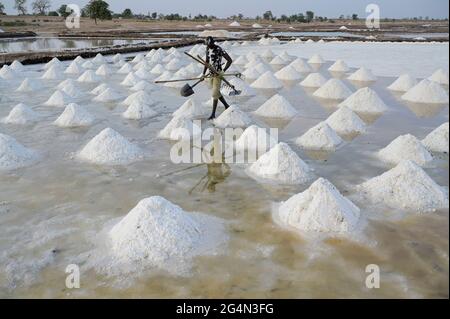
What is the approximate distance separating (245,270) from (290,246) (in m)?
0.46

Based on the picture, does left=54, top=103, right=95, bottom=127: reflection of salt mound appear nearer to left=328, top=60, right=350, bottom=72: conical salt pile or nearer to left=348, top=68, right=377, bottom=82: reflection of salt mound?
left=348, top=68, right=377, bottom=82: reflection of salt mound

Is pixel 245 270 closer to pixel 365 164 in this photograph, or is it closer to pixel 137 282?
pixel 137 282

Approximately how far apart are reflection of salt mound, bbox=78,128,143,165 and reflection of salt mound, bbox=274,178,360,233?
2.21 meters

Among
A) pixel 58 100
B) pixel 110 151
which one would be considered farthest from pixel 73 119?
pixel 110 151

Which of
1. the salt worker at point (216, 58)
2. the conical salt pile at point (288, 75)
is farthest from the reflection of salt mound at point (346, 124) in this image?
the conical salt pile at point (288, 75)

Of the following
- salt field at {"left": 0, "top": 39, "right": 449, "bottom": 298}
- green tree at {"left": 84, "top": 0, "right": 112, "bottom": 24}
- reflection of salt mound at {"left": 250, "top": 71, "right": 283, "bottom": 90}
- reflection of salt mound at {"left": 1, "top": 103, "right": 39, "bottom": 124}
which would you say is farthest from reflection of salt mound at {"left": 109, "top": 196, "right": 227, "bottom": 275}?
green tree at {"left": 84, "top": 0, "right": 112, "bottom": 24}

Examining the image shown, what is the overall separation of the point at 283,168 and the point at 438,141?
2246 mm

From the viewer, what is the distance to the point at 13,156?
15.6 feet

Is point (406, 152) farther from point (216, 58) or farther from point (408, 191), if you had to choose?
point (216, 58)

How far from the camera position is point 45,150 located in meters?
5.29

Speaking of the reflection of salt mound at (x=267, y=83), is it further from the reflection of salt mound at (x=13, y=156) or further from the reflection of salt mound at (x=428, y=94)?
the reflection of salt mound at (x=13, y=156)

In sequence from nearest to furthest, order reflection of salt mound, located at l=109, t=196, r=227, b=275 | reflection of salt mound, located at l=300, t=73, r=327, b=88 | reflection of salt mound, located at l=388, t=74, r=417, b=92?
1. reflection of salt mound, located at l=109, t=196, r=227, b=275
2. reflection of salt mound, located at l=388, t=74, r=417, b=92
3. reflection of salt mound, located at l=300, t=73, r=327, b=88

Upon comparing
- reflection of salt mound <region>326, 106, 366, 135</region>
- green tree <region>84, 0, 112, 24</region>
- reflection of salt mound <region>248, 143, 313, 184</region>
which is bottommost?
reflection of salt mound <region>248, 143, 313, 184</region>

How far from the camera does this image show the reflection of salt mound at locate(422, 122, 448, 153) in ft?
16.5
